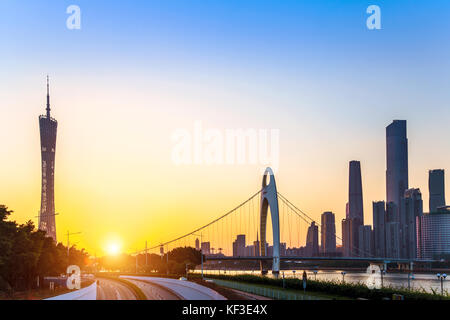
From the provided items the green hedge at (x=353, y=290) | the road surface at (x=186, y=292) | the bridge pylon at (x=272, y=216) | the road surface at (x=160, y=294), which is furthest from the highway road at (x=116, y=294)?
the bridge pylon at (x=272, y=216)

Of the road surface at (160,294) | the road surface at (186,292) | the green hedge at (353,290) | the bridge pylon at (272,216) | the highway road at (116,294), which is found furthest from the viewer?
the bridge pylon at (272,216)

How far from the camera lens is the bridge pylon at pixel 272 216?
467 ft

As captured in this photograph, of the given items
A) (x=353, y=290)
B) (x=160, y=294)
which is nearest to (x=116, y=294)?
(x=160, y=294)

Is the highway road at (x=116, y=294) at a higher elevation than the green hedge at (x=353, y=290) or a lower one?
lower

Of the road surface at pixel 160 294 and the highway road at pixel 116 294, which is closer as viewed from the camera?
the road surface at pixel 160 294

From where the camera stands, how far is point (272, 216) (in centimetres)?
15450

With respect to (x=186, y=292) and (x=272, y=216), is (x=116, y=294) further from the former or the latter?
(x=272, y=216)

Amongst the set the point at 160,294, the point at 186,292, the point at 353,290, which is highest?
the point at 353,290

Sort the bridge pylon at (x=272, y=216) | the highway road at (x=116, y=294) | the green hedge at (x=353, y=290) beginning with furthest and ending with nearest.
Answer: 1. the bridge pylon at (x=272, y=216)
2. the highway road at (x=116, y=294)
3. the green hedge at (x=353, y=290)

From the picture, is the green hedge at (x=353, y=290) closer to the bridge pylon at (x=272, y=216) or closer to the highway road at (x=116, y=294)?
the highway road at (x=116, y=294)

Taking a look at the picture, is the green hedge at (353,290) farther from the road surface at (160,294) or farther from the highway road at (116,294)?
the highway road at (116,294)

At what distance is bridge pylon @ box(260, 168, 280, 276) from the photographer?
142 metres
